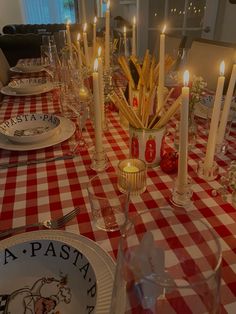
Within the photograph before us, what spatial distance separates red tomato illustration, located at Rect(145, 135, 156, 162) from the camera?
690 millimetres

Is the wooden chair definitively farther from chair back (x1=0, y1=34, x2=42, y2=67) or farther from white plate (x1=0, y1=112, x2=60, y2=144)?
chair back (x1=0, y1=34, x2=42, y2=67)

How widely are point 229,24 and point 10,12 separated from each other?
5.97 m

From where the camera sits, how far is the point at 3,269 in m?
0.46

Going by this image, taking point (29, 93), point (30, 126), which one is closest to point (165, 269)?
point (30, 126)

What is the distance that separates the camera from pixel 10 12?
673 centimetres

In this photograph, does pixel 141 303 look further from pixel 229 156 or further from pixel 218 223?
pixel 229 156

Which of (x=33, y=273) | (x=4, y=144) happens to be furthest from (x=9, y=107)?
(x=33, y=273)

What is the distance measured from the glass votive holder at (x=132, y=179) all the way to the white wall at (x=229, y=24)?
257 centimetres

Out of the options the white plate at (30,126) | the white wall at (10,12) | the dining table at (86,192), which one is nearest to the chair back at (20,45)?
the white plate at (30,126)

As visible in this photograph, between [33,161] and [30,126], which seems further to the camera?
[30,126]

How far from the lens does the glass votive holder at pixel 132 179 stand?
616mm

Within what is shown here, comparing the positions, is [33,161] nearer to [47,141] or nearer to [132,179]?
[47,141]

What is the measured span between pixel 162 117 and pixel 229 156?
244 mm

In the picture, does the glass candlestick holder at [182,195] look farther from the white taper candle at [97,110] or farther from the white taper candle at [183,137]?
the white taper candle at [97,110]
